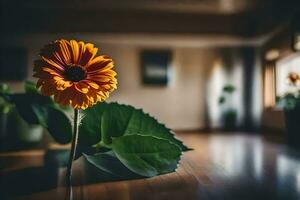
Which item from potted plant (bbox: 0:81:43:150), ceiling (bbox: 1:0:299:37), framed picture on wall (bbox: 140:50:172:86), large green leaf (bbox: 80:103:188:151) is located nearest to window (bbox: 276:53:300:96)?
ceiling (bbox: 1:0:299:37)

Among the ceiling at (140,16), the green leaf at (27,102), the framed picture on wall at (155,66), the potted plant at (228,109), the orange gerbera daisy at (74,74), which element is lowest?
the potted plant at (228,109)

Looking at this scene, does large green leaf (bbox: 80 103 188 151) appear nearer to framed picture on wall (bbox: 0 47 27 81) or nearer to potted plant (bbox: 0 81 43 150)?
potted plant (bbox: 0 81 43 150)

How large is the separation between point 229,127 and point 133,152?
5.32 metres

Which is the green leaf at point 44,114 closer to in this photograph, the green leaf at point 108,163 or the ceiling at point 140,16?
the green leaf at point 108,163

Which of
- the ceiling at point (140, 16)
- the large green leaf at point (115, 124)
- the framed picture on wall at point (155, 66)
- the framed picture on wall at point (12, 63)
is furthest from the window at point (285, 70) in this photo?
the framed picture on wall at point (12, 63)

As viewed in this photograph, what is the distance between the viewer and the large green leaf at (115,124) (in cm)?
93

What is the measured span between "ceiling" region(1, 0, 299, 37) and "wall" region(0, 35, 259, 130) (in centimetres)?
66

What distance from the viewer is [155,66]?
6.14 m

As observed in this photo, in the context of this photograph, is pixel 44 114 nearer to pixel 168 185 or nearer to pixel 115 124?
pixel 115 124

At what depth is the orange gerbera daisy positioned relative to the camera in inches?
28.9

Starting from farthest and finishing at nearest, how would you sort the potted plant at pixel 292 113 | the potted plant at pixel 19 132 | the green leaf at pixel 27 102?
the potted plant at pixel 292 113 → the potted plant at pixel 19 132 → the green leaf at pixel 27 102

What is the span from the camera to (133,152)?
0.92m

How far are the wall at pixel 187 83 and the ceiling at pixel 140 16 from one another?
658 millimetres

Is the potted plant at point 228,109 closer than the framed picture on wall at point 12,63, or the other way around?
the framed picture on wall at point 12,63
